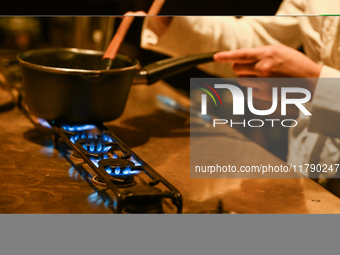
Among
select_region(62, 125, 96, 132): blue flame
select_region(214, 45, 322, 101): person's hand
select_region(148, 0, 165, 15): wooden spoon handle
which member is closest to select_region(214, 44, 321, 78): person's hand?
select_region(214, 45, 322, 101): person's hand

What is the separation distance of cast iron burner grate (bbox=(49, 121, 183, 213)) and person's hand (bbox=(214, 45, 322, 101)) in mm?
265

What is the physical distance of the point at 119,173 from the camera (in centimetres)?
50

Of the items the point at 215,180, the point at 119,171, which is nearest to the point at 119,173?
the point at 119,171

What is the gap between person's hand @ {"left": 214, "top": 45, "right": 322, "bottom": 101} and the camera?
68 cm

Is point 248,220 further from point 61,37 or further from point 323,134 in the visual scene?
point 61,37

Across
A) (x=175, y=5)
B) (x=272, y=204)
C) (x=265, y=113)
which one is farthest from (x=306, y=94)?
(x=175, y=5)

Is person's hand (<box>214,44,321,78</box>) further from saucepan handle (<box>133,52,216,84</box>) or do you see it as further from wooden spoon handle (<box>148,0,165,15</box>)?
wooden spoon handle (<box>148,0,165,15</box>)

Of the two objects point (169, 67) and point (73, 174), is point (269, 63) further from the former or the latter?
point (73, 174)

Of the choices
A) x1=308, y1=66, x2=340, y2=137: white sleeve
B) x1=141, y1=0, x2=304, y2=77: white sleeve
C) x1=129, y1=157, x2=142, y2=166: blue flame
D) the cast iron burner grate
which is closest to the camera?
the cast iron burner grate

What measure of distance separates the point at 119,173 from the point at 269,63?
0.37 meters

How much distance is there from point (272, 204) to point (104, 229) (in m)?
0.22

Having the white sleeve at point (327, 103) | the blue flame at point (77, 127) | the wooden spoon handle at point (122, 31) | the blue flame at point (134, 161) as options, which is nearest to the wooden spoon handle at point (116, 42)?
the wooden spoon handle at point (122, 31)

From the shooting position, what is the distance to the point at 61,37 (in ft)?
4.71

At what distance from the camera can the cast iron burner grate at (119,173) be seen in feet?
1.43
